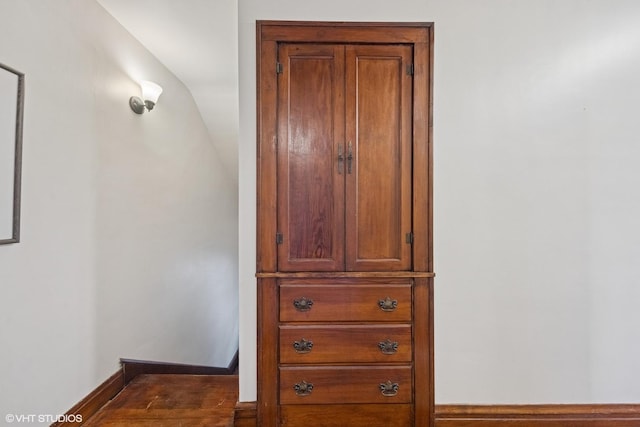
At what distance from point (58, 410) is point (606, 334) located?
2.67 meters

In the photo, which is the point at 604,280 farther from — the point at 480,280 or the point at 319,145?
the point at 319,145

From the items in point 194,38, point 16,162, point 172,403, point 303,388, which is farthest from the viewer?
point 194,38

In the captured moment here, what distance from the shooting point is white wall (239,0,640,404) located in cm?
159

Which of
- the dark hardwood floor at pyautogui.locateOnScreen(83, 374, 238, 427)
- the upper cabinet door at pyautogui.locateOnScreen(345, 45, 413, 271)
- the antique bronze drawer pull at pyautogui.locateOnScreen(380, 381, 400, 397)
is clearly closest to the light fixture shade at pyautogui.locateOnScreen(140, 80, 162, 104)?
the upper cabinet door at pyautogui.locateOnScreen(345, 45, 413, 271)

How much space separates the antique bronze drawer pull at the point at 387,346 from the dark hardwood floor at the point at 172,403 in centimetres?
83

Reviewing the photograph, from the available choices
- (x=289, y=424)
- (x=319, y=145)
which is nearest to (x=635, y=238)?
(x=319, y=145)

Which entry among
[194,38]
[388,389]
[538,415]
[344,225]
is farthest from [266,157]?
[538,415]

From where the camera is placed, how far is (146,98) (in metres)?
2.04

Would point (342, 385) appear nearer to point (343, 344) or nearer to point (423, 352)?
point (343, 344)

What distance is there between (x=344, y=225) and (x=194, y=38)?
1.52m

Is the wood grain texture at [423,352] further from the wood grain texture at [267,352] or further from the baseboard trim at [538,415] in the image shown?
the wood grain texture at [267,352]

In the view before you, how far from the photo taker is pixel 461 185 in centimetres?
160

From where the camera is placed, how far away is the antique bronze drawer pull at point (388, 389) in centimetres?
155

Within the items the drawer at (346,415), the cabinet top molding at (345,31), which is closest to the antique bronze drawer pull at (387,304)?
the drawer at (346,415)
